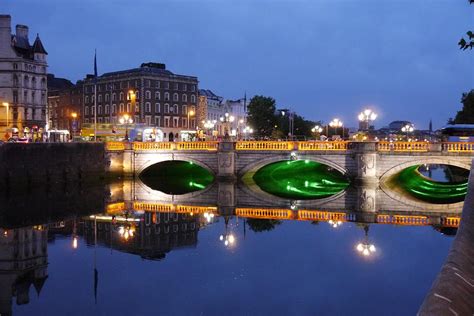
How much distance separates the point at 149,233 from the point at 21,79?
188 ft

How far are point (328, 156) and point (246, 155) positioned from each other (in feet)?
27.0

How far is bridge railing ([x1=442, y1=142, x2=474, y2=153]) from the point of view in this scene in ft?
137

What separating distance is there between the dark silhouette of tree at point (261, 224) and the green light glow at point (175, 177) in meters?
16.4

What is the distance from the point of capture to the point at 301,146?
156 ft

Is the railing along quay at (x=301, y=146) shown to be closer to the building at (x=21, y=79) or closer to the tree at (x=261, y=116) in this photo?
the building at (x=21, y=79)

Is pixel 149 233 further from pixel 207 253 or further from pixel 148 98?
pixel 148 98

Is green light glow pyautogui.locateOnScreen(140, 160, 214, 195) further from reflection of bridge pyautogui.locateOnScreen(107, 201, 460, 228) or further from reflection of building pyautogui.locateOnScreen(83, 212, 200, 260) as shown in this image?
reflection of building pyautogui.locateOnScreen(83, 212, 200, 260)

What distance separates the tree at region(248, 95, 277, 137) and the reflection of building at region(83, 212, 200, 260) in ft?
Answer: 214

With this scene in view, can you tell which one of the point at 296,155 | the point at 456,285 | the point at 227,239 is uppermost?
the point at 296,155

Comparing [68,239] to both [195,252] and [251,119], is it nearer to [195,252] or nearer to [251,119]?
[195,252]

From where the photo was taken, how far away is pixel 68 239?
84.4ft

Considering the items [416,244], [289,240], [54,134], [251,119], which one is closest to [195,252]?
[289,240]

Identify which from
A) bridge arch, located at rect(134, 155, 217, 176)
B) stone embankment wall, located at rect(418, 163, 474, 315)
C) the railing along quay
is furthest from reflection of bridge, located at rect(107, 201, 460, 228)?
stone embankment wall, located at rect(418, 163, 474, 315)

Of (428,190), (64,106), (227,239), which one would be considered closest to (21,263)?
(227,239)
